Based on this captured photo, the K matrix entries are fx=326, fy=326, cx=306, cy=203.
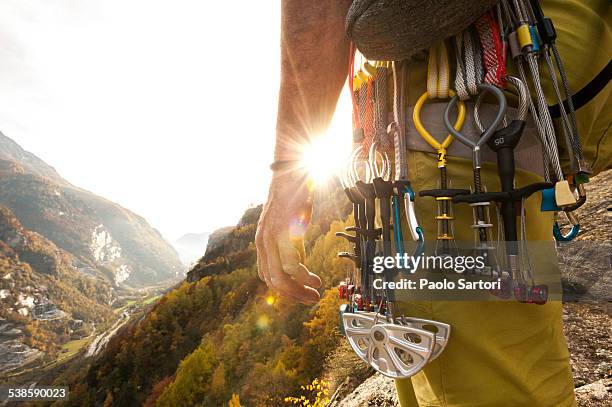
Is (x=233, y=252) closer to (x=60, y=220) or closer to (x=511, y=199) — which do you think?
(x=511, y=199)

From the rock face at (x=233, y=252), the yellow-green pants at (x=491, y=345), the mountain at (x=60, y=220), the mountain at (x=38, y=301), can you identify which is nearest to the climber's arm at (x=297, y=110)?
the yellow-green pants at (x=491, y=345)

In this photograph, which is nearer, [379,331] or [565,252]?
[379,331]

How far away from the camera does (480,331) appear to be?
35.0 inches

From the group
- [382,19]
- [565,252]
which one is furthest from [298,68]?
[565,252]

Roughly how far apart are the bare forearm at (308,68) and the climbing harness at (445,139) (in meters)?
0.40

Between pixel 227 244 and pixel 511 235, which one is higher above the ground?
pixel 227 244

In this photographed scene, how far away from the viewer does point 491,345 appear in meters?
0.88

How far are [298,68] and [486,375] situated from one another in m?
1.16

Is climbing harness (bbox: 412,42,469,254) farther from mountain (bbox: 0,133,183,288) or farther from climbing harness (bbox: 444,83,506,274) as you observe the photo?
mountain (bbox: 0,133,183,288)

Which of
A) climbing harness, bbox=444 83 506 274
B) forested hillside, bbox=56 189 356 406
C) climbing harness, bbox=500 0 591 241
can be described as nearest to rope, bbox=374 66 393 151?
climbing harness, bbox=444 83 506 274

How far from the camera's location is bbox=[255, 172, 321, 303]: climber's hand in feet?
4.26

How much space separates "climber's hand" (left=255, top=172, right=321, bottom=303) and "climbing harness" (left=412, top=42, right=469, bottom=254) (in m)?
0.55

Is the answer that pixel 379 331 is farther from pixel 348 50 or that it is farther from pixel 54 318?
pixel 54 318

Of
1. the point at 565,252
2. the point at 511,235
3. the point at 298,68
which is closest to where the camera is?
the point at 511,235
